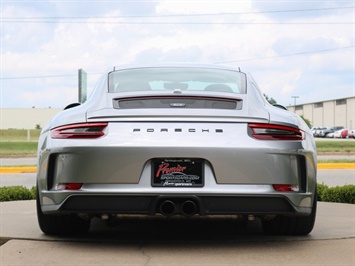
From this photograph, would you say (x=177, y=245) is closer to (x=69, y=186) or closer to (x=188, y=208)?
(x=188, y=208)

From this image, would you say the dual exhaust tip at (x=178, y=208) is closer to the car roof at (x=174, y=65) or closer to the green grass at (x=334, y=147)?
the car roof at (x=174, y=65)

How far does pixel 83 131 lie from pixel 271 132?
141cm

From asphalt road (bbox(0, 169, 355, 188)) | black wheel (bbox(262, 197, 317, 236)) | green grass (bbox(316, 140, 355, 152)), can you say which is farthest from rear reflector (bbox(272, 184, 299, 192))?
green grass (bbox(316, 140, 355, 152))

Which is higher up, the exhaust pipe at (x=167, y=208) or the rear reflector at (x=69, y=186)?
the rear reflector at (x=69, y=186)

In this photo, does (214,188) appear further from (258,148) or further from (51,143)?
(51,143)

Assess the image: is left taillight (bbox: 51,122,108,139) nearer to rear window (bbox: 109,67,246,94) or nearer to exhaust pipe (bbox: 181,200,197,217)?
rear window (bbox: 109,67,246,94)

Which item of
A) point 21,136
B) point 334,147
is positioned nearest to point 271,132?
point 334,147

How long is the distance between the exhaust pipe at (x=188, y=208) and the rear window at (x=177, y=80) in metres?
1.10

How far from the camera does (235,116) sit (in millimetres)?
4441

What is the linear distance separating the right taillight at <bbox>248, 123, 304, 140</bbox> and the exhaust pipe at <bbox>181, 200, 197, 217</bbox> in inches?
27.1

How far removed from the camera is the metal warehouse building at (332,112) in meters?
88.1

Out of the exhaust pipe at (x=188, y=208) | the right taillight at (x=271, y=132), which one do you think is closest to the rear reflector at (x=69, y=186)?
the exhaust pipe at (x=188, y=208)

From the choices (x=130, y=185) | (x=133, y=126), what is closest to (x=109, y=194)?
(x=130, y=185)

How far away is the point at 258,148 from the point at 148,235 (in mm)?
1488
